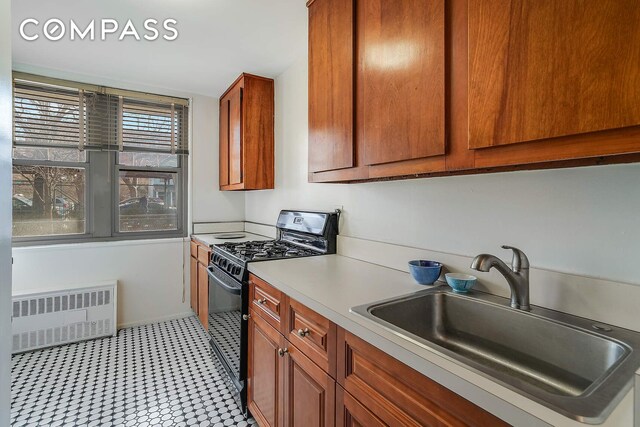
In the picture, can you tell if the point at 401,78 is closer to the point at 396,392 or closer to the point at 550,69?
the point at 550,69

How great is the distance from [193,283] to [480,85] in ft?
10.1

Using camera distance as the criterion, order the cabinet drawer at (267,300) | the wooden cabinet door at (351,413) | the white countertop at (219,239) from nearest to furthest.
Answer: the wooden cabinet door at (351,413)
the cabinet drawer at (267,300)
the white countertop at (219,239)

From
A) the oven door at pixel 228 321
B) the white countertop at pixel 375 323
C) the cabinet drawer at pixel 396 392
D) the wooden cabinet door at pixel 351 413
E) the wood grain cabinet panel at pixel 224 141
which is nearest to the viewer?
the white countertop at pixel 375 323

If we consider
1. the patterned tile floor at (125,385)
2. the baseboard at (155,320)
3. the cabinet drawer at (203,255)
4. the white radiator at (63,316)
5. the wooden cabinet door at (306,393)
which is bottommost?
the patterned tile floor at (125,385)

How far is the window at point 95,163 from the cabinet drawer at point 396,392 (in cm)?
288

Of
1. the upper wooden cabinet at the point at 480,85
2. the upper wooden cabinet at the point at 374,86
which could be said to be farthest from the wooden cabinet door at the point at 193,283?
the upper wooden cabinet at the point at 480,85

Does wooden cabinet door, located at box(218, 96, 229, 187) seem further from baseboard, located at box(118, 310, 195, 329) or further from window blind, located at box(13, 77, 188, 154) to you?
baseboard, located at box(118, 310, 195, 329)

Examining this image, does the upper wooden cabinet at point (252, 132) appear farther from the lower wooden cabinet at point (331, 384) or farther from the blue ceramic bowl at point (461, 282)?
the blue ceramic bowl at point (461, 282)

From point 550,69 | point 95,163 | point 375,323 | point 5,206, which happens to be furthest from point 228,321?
point 95,163

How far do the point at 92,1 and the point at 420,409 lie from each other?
96.7 inches

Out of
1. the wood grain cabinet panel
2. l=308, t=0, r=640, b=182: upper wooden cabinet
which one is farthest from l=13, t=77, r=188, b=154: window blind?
l=308, t=0, r=640, b=182: upper wooden cabinet

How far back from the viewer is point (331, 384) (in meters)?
1.01

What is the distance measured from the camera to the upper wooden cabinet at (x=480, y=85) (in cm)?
65

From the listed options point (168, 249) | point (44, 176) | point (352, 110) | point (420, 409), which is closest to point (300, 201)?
point (352, 110)
